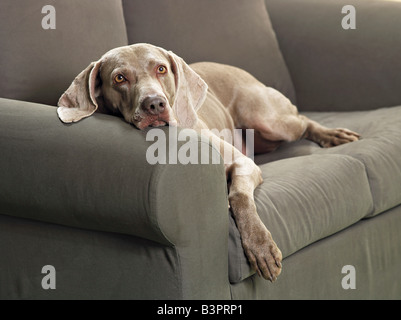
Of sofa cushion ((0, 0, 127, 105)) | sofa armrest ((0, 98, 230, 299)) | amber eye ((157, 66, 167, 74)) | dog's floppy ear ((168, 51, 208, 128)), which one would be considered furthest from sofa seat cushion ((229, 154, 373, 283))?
sofa cushion ((0, 0, 127, 105))

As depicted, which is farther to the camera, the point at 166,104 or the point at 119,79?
the point at 119,79

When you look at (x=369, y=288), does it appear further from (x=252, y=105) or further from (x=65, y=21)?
(x=65, y=21)

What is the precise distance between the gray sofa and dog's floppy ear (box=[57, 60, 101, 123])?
0.07 m

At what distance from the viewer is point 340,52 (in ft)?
9.97

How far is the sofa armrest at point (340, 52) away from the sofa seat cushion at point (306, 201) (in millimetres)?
853

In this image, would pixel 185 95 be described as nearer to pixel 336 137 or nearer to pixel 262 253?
pixel 262 253

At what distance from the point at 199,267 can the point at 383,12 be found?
1821mm

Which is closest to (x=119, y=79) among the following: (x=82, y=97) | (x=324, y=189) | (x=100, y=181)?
(x=82, y=97)

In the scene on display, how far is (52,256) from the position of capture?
1822mm

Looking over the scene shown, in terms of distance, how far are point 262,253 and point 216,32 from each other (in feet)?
4.47

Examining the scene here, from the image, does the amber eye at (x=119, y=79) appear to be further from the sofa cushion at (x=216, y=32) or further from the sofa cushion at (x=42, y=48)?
the sofa cushion at (x=216, y=32)

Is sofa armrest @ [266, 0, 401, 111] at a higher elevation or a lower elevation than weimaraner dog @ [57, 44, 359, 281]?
higher

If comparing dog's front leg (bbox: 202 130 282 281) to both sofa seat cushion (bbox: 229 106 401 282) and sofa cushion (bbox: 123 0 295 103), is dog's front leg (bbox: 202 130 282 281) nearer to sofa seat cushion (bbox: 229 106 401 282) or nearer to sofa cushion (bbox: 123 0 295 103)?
sofa seat cushion (bbox: 229 106 401 282)

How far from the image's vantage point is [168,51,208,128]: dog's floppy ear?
6.57ft
